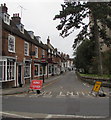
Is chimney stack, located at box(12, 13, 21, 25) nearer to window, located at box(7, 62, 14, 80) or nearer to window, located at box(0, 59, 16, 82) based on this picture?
window, located at box(0, 59, 16, 82)

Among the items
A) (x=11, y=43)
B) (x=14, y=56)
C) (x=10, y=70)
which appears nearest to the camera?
(x=10, y=70)

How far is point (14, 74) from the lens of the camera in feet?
64.2

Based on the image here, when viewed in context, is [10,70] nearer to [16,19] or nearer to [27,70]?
[27,70]

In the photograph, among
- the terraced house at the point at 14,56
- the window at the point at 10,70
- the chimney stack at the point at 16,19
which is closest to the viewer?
the terraced house at the point at 14,56

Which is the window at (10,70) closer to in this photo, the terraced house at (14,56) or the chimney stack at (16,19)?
the terraced house at (14,56)

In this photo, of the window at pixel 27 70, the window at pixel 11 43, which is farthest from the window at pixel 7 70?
the window at pixel 27 70

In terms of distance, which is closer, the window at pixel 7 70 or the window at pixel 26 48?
the window at pixel 7 70

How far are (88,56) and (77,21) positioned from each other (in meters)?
14.3

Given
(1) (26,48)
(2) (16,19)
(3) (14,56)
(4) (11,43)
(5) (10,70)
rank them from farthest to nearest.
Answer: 1. (2) (16,19)
2. (1) (26,48)
3. (3) (14,56)
4. (4) (11,43)
5. (5) (10,70)

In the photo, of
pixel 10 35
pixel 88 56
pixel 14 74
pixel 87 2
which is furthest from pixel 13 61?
pixel 88 56

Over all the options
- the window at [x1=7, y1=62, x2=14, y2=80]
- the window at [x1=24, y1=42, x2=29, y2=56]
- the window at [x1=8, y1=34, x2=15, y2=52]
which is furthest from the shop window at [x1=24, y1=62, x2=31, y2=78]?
the window at [x1=8, y1=34, x2=15, y2=52]

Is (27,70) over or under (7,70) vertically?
under

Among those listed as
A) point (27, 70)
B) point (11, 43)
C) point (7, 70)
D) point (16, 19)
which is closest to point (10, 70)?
point (7, 70)

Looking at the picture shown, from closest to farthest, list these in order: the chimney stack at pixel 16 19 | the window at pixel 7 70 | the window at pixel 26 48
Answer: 1. the window at pixel 7 70
2. the window at pixel 26 48
3. the chimney stack at pixel 16 19
